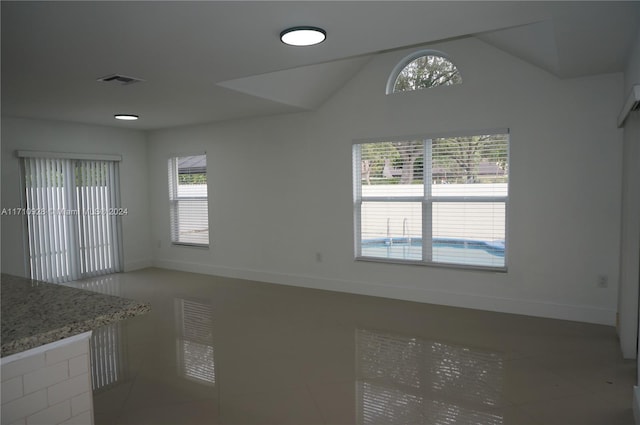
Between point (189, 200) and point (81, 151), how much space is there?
5.83 ft

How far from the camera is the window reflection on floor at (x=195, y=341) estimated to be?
3294 mm

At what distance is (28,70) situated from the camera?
3654mm

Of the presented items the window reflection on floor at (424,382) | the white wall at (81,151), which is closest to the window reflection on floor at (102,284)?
the white wall at (81,151)

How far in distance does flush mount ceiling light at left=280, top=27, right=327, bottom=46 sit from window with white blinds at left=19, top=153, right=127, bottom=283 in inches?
194

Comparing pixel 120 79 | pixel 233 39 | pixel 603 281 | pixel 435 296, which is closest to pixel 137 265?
pixel 120 79

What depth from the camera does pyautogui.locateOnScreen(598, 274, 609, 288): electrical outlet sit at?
163 inches

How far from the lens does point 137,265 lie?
7.54m

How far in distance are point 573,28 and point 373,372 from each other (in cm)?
283

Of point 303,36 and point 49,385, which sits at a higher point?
point 303,36

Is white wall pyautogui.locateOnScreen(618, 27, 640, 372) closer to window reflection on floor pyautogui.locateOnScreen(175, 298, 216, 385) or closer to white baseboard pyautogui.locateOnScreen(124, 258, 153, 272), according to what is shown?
window reflection on floor pyautogui.locateOnScreen(175, 298, 216, 385)

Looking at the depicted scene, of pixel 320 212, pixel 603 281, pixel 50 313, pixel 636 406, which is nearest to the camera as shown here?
pixel 50 313

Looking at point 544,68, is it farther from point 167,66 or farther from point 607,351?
point 167,66

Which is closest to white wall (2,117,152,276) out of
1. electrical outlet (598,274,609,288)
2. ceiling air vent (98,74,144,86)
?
ceiling air vent (98,74,144,86)

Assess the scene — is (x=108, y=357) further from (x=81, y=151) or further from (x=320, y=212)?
(x=81, y=151)
